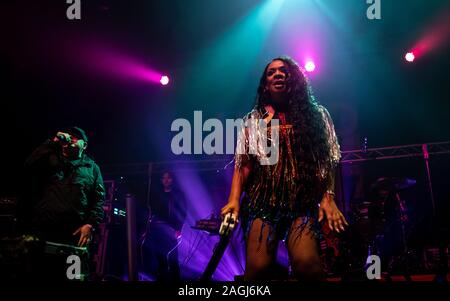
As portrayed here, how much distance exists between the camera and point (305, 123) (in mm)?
2844

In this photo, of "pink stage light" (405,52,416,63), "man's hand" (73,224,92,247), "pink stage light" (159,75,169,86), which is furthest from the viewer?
"pink stage light" (159,75,169,86)

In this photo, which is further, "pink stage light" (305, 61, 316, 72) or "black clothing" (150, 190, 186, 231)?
"pink stage light" (305, 61, 316, 72)

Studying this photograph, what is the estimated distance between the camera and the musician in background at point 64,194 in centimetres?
476

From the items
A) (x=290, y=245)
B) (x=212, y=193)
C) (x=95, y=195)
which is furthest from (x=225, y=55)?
(x=290, y=245)

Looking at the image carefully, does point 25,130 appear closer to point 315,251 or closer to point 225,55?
point 225,55

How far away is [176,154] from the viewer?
11078 mm

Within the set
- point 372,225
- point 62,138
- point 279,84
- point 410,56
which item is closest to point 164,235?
point 62,138

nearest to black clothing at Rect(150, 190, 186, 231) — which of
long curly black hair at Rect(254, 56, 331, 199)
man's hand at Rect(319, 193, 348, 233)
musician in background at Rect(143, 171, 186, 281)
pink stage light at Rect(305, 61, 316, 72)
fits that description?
musician in background at Rect(143, 171, 186, 281)

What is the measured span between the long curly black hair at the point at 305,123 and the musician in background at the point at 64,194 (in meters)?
2.98

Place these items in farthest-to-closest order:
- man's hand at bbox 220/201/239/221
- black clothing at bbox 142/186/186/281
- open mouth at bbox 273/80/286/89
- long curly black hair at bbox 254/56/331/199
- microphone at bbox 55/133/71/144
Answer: black clothing at bbox 142/186/186/281
microphone at bbox 55/133/71/144
open mouth at bbox 273/80/286/89
long curly black hair at bbox 254/56/331/199
man's hand at bbox 220/201/239/221

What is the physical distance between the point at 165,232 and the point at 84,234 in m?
3.57

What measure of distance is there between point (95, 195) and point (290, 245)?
11.7ft

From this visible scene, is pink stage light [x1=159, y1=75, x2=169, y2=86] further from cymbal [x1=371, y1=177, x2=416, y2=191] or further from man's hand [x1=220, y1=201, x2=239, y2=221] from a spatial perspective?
man's hand [x1=220, y1=201, x2=239, y2=221]

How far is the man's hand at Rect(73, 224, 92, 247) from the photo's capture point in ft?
15.3
